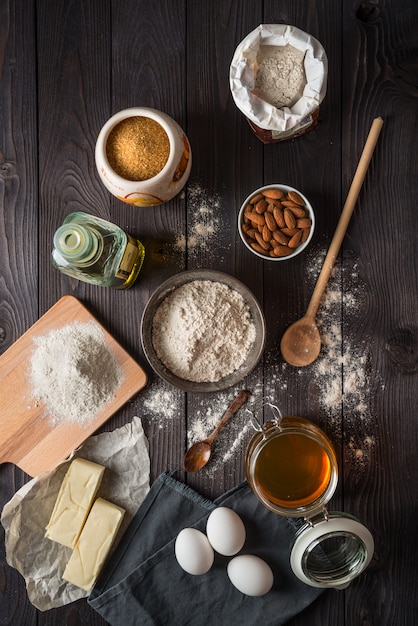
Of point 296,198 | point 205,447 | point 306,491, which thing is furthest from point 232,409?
point 296,198

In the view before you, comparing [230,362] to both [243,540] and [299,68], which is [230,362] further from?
[299,68]

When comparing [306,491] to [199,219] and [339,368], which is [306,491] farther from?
[199,219]

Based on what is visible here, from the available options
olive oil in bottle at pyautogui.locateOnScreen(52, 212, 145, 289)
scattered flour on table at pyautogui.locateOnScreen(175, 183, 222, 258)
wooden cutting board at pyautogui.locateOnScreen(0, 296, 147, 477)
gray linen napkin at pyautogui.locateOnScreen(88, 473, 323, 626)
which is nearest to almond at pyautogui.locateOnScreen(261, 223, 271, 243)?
scattered flour on table at pyautogui.locateOnScreen(175, 183, 222, 258)

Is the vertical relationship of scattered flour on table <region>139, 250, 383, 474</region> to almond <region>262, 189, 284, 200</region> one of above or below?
below

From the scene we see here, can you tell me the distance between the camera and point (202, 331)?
1.01m

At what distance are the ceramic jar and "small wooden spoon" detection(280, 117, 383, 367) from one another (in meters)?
0.30

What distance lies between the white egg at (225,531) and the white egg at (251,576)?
24 millimetres

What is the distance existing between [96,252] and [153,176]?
155 mm

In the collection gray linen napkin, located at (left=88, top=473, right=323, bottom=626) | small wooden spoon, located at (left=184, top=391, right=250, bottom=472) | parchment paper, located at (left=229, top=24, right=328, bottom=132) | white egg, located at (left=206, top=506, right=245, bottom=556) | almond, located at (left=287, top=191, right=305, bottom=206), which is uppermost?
parchment paper, located at (left=229, top=24, right=328, bottom=132)

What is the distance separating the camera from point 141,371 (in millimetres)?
1093

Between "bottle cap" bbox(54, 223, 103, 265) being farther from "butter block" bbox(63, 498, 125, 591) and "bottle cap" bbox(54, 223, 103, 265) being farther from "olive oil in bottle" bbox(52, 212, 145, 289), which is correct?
"butter block" bbox(63, 498, 125, 591)

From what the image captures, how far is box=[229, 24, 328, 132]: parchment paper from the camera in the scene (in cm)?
99

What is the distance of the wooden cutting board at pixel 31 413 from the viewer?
1.10 meters

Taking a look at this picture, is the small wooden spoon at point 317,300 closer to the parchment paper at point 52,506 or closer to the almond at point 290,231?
the almond at point 290,231
